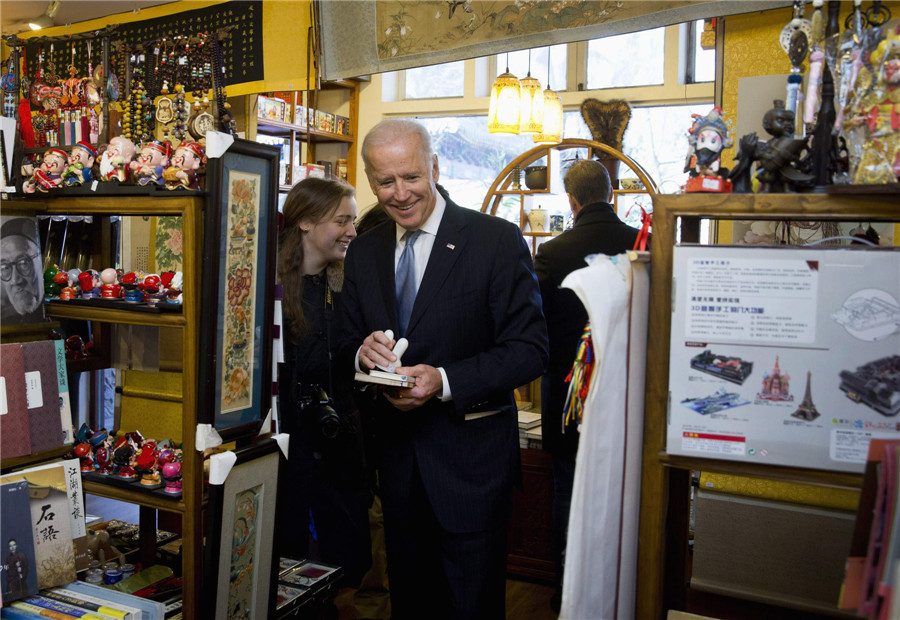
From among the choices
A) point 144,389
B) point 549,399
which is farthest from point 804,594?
point 144,389

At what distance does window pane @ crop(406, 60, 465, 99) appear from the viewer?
712 centimetres

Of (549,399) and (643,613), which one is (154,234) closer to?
(549,399)

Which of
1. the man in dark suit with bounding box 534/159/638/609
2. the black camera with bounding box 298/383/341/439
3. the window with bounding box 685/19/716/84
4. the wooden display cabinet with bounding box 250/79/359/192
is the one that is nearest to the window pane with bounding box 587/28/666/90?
the window with bounding box 685/19/716/84

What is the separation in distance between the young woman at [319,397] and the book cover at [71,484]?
0.67 metres

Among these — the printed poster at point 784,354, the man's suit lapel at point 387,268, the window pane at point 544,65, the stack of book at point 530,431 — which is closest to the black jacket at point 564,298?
the stack of book at point 530,431

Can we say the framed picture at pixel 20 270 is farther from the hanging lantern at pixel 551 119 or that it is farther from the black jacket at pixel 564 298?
the hanging lantern at pixel 551 119

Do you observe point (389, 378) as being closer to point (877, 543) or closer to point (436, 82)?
point (877, 543)

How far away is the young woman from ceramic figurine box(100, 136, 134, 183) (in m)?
0.71

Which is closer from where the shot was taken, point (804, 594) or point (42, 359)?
point (804, 594)

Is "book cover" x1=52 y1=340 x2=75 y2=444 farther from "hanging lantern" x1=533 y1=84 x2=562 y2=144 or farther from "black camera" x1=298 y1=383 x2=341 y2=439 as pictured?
"hanging lantern" x1=533 y1=84 x2=562 y2=144

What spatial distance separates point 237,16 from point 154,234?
0.89m

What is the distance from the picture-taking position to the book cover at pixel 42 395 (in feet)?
6.92

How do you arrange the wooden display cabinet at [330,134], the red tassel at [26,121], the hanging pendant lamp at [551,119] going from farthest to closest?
the wooden display cabinet at [330,134], the hanging pendant lamp at [551,119], the red tassel at [26,121]

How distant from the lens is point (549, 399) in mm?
3164
